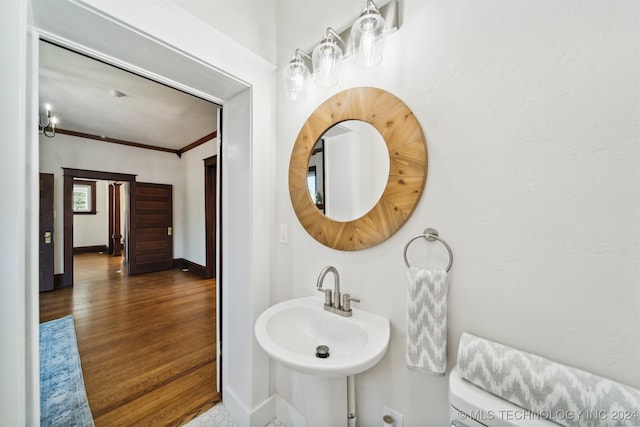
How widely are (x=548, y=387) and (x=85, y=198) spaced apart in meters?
10.8

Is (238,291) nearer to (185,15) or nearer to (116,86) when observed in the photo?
(185,15)

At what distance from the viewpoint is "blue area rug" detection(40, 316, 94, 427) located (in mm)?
1548

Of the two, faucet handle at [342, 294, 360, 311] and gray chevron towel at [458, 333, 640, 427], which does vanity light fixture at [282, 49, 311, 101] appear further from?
gray chevron towel at [458, 333, 640, 427]

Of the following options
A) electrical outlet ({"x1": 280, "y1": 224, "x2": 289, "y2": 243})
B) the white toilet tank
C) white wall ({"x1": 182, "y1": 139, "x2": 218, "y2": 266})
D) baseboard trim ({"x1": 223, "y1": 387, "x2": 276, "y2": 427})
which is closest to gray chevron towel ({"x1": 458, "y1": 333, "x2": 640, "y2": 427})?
the white toilet tank

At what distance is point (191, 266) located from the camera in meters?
5.13

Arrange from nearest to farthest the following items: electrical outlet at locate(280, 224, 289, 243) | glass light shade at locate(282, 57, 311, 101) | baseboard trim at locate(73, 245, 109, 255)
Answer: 1. glass light shade at locate(282, 57, 311, 101)
2. electrical outlet at locate(280, 224, 289, 243)
3. baseboard trim at locate(73, 245, 109, 255)

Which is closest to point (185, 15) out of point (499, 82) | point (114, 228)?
point (499, 82)

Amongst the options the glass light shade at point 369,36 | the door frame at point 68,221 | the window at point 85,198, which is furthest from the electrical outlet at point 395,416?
the window at point 85,198

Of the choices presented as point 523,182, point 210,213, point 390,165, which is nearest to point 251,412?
point 390,165

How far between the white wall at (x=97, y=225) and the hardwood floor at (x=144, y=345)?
14.7 feet

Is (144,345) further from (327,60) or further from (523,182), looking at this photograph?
(523,182)

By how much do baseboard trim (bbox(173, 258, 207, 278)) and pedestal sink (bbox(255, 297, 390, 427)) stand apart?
161 inches

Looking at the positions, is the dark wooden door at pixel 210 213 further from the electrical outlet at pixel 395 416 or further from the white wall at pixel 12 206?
the electrical outlet at pixel 395 416

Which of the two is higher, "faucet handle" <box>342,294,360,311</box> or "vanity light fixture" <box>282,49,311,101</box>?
"vanity light fixture" <box>282,49,311,101</box>
